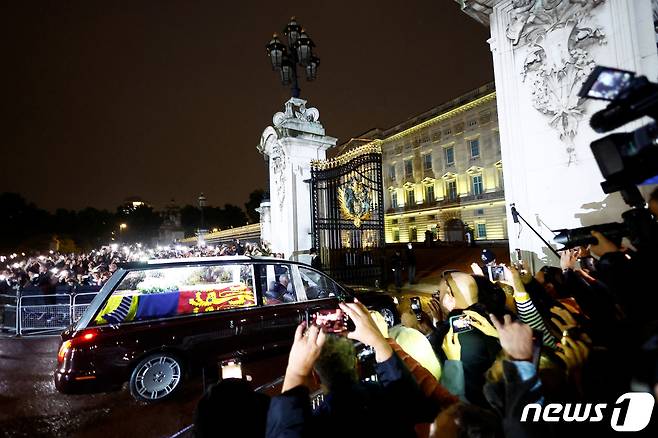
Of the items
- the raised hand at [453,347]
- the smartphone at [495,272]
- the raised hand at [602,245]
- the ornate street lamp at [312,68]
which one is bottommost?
the raised hand at [453,347]

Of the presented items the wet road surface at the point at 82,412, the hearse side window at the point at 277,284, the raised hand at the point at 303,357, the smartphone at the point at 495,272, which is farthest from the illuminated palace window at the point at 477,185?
the raised hand at the point at 303,357

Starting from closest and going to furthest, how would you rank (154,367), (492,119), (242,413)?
(242,413) → (154,367) → (492,119)

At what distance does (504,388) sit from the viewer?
1480mm

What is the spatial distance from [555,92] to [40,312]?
12.7m

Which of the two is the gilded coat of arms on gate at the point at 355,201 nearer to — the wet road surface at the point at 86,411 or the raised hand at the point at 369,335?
the wet road surface at the point at 86,411

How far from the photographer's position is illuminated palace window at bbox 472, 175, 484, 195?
→ 36.7 meters

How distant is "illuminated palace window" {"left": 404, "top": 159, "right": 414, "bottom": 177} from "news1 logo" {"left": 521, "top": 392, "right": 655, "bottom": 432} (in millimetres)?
43253

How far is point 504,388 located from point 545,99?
6763 mm

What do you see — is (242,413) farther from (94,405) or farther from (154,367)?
(94,405)

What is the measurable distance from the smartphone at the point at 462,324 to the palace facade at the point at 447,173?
3166 centimetres

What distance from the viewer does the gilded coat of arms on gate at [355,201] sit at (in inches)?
404

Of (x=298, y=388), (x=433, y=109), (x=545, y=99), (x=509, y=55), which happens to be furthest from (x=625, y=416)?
(x=433, y=109)

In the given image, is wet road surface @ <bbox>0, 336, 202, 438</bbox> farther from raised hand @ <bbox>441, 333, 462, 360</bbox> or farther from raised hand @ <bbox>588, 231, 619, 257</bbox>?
raised hand @ <bbox>588, 231, 619, 257</bbox>

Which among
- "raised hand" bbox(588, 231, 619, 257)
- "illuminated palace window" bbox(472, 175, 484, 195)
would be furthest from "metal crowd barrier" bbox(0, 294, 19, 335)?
"illuminated palace window" bbox(472, 175, 484, 195)
